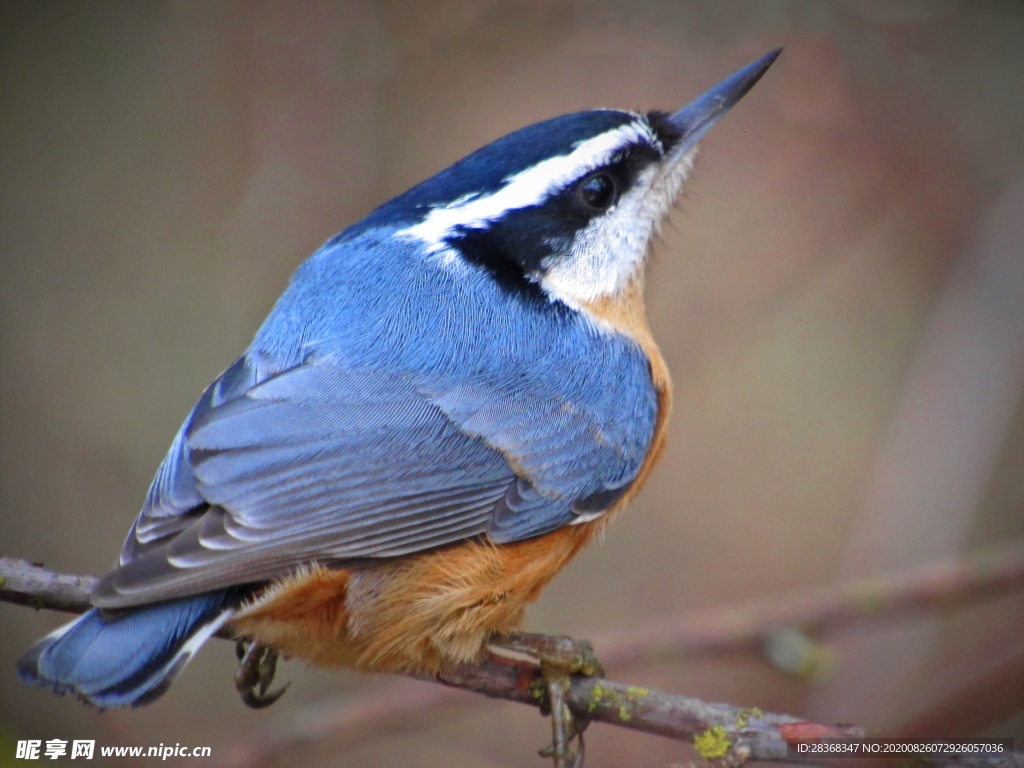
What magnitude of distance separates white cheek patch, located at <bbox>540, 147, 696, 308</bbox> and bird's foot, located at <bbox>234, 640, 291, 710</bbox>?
1.48m

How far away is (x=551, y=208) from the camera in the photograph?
313 centimetres

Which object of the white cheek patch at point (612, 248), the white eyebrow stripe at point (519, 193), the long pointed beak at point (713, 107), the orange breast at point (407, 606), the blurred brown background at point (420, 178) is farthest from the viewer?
the blurred brown background at point (420, 178)

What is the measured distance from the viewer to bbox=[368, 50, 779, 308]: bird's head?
3.08 metres

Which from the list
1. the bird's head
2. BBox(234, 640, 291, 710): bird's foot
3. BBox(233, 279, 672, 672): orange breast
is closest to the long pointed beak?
the bird's head

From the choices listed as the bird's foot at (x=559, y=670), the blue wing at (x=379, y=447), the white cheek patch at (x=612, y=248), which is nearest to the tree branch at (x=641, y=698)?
the bird's foot at (x=559, y=670)

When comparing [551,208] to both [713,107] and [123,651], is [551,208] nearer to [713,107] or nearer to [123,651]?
[713,107]

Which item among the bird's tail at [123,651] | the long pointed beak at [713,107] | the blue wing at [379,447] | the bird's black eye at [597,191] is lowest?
the bird's tail at [123,651]

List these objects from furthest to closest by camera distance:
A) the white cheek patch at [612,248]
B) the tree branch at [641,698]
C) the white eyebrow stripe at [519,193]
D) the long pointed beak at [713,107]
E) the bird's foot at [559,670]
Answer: the long pointed beak at [713,107], the white cheek patch at [612,248], the white eyebrow stripe at [519,193], the bird's foot at [559,670], the tree branch at [641,698]

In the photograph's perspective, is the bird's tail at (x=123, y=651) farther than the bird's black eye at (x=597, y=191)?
No

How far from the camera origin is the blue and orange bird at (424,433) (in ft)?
7.69

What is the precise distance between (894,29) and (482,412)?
283 cm

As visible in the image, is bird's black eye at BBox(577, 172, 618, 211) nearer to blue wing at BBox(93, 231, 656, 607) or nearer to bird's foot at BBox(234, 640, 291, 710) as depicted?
blue wing at BBox(93, 231, 656, 607)

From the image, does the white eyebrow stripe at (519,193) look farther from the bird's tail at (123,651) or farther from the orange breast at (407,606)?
the bird's tail at (123,651)

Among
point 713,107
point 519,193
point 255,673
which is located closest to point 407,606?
point 255,673
